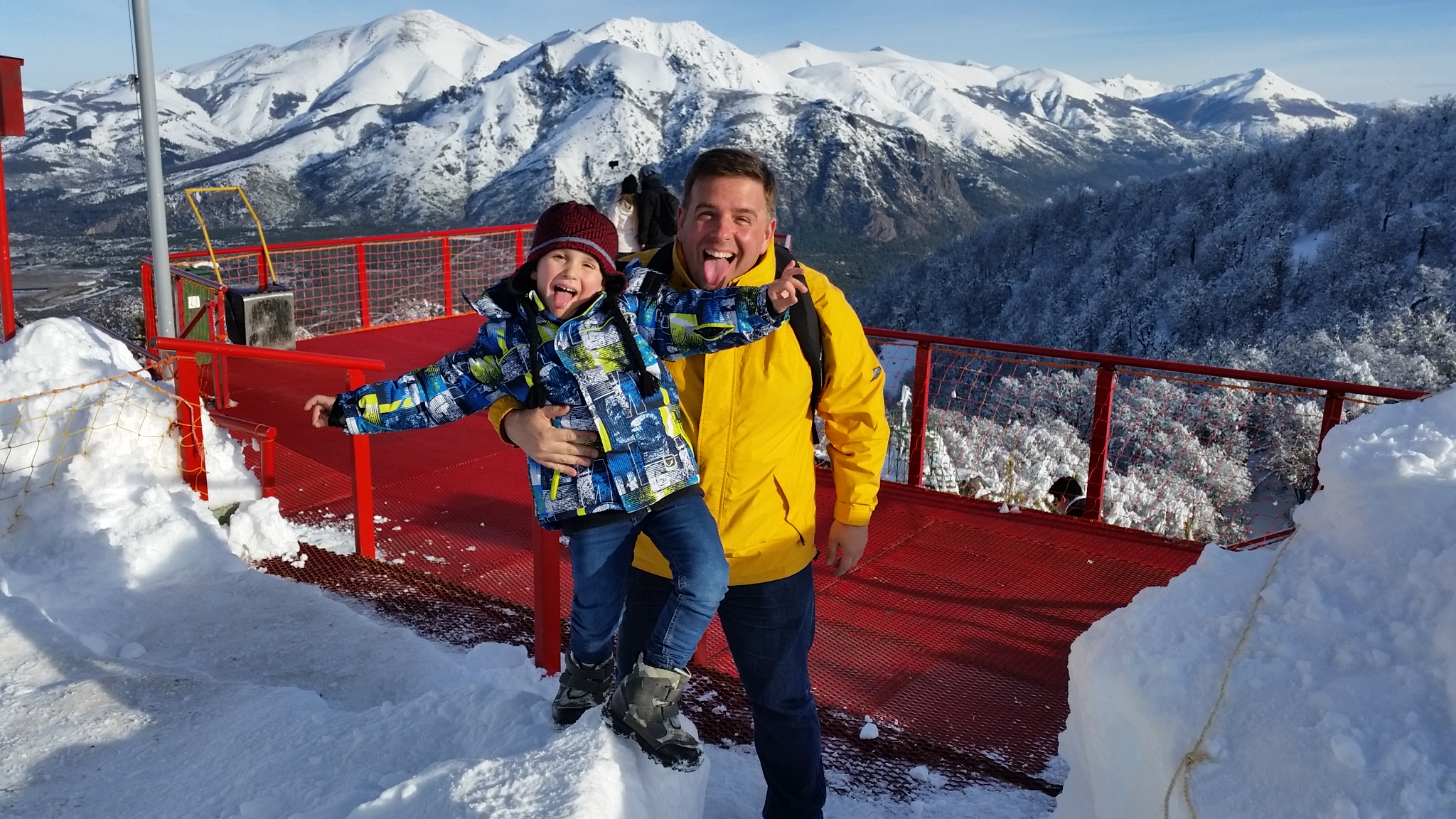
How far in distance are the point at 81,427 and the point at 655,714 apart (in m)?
3.94

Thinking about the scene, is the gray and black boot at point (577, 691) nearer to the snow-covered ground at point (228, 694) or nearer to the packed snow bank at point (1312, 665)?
the snow-covered ground at point (228, 694)

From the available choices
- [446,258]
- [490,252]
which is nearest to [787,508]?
[446,258]

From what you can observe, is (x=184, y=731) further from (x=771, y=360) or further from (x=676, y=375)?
(x=771, y=360)

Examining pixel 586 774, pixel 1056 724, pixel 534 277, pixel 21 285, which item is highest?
pixel 534 277

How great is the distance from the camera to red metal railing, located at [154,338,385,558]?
4.38 meters

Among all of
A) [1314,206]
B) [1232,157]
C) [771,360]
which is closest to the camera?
[771,360]

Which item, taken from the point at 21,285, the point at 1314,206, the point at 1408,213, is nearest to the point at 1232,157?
the point at 1314,206

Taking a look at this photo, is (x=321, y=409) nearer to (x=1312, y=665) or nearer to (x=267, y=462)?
(x=1312, y=665)

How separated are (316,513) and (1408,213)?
86.4 m

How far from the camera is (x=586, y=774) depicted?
6.72 ft

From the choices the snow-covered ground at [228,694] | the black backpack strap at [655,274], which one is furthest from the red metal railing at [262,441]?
the black backpack strap at [655,274]

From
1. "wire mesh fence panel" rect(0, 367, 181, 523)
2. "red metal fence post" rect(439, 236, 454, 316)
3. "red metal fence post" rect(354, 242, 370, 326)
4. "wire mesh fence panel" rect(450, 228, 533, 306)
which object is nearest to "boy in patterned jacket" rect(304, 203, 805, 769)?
"wire mesh fence panel" rect(0, 367, 181, 523)

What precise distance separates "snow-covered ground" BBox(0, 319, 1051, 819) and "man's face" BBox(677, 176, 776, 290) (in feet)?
3.52

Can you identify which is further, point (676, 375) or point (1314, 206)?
point (1314, 206)
